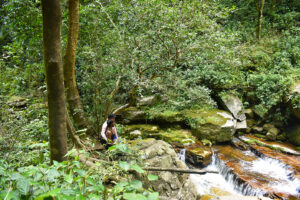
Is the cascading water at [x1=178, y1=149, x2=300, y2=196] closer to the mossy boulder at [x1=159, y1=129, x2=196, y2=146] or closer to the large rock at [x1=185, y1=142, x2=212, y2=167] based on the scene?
the large rock at [x1=185, y1=142, x2=212, y2=167]

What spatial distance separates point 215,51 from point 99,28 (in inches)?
164

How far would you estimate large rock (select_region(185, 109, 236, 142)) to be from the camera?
7.95m

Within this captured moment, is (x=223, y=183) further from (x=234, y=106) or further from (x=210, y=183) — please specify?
(x=234, y=106)

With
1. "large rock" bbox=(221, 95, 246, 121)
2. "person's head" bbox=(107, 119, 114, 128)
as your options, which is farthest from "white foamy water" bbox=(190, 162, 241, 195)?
"large rock" bbox=(221, 95, 246, 121)

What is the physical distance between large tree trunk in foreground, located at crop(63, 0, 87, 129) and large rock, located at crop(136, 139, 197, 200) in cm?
219

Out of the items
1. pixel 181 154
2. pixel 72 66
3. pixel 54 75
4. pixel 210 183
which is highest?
pixel 72 66

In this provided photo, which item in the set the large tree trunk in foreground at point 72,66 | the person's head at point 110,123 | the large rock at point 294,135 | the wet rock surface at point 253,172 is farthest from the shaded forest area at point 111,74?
the wet rock surface at point 253,172

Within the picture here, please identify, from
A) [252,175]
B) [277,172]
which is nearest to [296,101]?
[277,172]

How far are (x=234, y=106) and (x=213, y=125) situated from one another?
2.01m

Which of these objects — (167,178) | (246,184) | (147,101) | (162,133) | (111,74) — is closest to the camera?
(167,178)

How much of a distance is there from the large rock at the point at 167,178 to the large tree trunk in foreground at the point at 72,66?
2192 millimetres

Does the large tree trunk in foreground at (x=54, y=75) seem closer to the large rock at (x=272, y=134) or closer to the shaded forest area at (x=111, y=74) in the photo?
the shaded forest area at (x=111, y=74)

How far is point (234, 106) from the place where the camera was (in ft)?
30.1

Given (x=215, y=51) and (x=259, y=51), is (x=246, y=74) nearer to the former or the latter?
(x=259, y=51)
